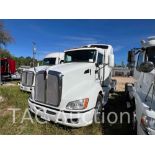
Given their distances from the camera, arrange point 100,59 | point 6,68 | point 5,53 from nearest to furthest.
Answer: point 100,59
point 6,68
point 5,53

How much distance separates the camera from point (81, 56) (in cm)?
604

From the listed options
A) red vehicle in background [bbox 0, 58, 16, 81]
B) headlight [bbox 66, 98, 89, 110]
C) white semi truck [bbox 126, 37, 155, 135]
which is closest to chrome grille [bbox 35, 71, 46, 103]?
headlight [bbox 66, 98, 89, 110]

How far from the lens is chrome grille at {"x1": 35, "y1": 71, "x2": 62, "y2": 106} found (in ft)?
14.6

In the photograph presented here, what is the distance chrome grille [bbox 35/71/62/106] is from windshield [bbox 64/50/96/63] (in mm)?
1652

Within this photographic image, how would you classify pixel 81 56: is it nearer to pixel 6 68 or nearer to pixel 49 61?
pixel 49 61

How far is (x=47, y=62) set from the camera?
35.6 ft

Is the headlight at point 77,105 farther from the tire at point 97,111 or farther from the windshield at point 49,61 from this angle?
the windshield at point 49,61

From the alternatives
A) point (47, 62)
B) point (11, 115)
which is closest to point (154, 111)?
point (11, 115)

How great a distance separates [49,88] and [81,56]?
1.93 meters

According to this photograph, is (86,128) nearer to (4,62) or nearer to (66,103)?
(66,103)

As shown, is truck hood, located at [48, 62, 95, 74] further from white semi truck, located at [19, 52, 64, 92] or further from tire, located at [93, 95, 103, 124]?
white semi truck, located at [19, 52, 64, 92]

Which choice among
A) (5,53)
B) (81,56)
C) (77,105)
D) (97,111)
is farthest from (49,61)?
(5,53)

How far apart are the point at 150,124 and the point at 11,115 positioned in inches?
175

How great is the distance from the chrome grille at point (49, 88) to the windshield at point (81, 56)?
1.65 meters
